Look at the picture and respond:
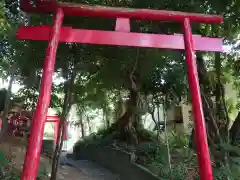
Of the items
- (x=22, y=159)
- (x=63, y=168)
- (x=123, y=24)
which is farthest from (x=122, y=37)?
(x=63, y=168)

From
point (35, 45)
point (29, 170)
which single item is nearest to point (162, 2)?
point (35, 45)

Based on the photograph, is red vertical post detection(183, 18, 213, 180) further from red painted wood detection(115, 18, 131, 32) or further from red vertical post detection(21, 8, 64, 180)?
red vertical post detection(21, 8, 64, 180)

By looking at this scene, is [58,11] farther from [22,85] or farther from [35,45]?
[22,85]

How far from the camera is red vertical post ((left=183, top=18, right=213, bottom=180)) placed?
2.93m

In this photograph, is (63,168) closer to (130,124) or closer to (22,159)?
(22,159)

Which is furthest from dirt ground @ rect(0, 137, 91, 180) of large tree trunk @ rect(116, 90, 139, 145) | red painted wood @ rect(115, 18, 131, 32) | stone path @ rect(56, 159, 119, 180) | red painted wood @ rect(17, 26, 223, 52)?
red painted wood @ rect(115, 18, 131, 32)

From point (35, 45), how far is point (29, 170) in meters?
4.35

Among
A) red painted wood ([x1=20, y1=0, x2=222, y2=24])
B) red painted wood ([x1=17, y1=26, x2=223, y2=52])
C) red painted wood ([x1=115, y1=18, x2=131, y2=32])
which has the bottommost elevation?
red painted wood ([x1=17, y1=26, x2=223, y2=52])

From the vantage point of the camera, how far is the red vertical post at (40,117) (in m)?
2.62

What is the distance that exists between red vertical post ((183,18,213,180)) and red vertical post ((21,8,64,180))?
68.0 inches

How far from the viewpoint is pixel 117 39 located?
11.3 ft

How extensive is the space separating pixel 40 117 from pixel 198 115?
186 centimetres

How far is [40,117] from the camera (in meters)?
2.83

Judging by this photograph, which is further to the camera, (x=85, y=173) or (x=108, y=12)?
(x=85, y=173)
